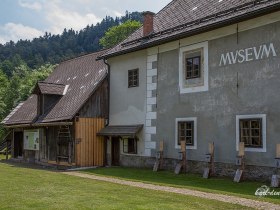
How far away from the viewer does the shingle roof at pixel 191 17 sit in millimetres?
14883

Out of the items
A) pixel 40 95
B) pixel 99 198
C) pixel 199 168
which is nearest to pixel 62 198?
pixel 99 198

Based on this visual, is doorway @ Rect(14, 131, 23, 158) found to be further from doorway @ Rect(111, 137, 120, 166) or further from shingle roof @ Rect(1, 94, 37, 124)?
doorway @ Rect(111, 137, 120, 166)

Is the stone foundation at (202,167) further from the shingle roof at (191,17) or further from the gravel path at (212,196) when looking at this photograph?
the shingle roof at (191,17)

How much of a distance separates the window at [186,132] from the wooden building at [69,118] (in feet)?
20.0

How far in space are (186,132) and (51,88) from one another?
1151 centimetres

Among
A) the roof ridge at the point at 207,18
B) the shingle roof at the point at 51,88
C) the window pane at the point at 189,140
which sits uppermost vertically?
the roof ridge at the point at 207,18

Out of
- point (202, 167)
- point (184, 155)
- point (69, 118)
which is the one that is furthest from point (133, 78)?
point (202, 167)

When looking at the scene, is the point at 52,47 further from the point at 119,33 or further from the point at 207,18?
the point at 207,18

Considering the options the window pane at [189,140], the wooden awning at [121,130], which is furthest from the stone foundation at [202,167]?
the wooden awning at [121,130]

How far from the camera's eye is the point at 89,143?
22.1 meters

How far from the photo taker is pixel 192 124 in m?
17.4

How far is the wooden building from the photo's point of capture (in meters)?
21.9

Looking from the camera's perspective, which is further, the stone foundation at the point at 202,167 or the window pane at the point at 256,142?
the window pane at the point at 256,142

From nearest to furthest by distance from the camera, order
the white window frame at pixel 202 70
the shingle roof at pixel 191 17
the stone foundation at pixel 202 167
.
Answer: the stone foundation at pixel 202 167 → the shingle roof at pixel 191 17 → the white window frame at pixel 202 70
